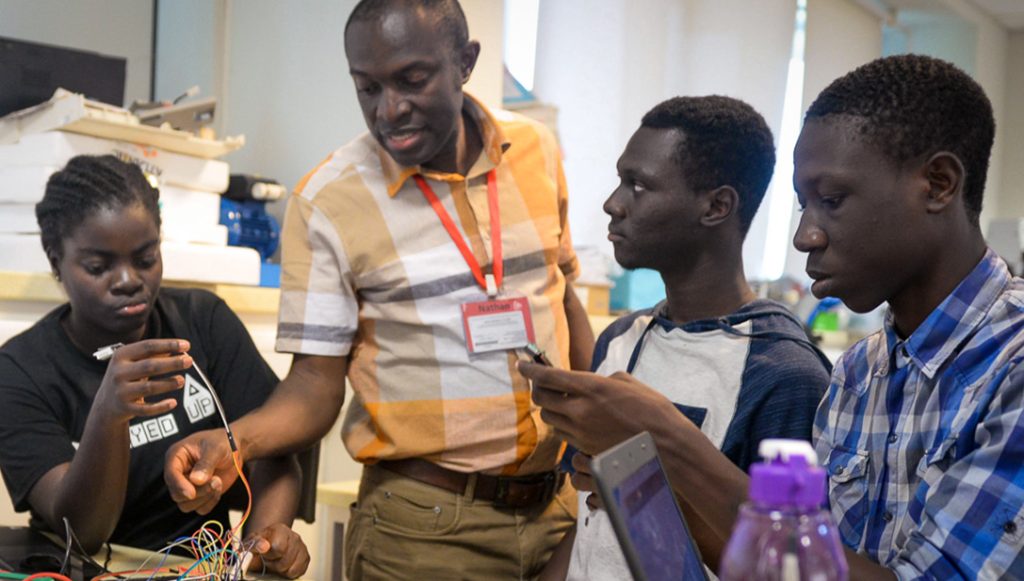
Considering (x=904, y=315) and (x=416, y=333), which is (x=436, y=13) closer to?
(x=416, y=333)

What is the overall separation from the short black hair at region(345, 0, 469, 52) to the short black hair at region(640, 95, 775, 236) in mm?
383

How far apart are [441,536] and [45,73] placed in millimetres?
1753

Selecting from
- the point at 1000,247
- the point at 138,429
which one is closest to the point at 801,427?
the point at 138,429

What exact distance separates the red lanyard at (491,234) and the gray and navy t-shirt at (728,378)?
28cm

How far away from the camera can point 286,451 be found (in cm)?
170

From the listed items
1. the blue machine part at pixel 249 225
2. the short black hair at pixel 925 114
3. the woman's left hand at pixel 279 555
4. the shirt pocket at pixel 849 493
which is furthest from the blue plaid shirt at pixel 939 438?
the blue machine part at pixel 249 225

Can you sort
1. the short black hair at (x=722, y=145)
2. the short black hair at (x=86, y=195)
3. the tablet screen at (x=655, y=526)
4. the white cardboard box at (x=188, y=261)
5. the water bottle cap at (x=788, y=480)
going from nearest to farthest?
the water bottle cap at (x=788, y=480) → the tablet screen at (x=655, y=526) → the short black hair at (x=722, y=145) → the short black hair at (x=86, y=195) → the white cardboard box at (x=188, y=261)

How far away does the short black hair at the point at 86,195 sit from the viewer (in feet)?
5.91

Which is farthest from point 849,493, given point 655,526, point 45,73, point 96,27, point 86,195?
point 96,27

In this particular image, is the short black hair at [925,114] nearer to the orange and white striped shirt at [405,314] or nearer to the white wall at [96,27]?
the orange and white striped shirt at [405,314]

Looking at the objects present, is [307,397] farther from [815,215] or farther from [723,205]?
[815,215]

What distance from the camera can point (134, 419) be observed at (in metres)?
1.79

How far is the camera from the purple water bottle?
682mm

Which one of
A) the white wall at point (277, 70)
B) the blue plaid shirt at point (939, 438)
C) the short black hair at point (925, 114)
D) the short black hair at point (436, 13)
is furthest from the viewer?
the white wall at point (277, 70)
